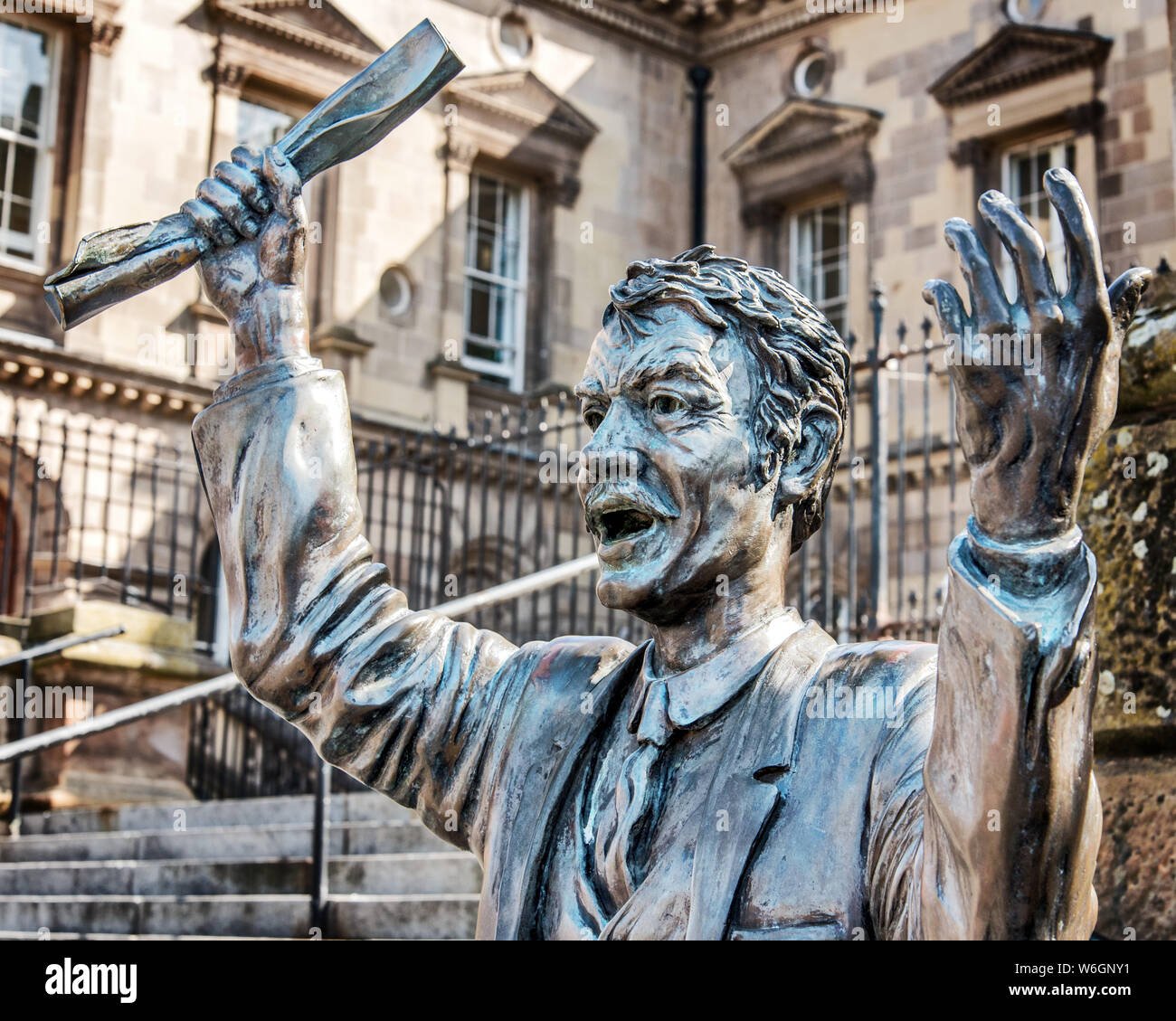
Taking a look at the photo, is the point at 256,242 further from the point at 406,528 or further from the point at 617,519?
the point at 406,528

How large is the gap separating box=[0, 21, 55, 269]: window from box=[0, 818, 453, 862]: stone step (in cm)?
859

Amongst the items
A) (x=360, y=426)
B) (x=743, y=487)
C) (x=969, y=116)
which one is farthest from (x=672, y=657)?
(x=969, y=116)

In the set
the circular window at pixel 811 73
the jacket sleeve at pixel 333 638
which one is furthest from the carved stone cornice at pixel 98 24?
the jacket sleeve at pixel 333 638

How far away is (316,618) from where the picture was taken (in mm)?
2545

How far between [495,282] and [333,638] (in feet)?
59.2

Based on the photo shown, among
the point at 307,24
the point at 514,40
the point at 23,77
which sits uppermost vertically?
the point at 514,40

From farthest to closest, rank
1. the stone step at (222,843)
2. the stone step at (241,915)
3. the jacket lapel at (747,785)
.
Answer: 1. the stone step at (222,843)
2. the stone step at (241,915)
3. the jacket lapel at (747,785)

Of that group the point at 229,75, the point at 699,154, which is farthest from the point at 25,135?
the point at 699,154

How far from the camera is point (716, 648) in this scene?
2375 millimetres

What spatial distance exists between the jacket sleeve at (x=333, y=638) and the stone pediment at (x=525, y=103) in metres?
17.4

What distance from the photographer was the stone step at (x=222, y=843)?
782 centimetres

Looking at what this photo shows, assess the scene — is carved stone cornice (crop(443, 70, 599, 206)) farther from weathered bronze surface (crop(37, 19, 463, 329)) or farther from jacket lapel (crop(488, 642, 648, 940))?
jacket lapel (crop(488, 642, 648, 940))

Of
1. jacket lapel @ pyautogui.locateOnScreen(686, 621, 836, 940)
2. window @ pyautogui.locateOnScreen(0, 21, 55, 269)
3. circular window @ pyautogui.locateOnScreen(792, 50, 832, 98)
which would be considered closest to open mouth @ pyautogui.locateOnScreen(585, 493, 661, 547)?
jacket lapel @ pyautogui.locateOnScreen(686, 621, 836, 940)

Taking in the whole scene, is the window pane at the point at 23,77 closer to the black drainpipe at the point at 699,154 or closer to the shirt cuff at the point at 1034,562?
the black drainpipe at the point at 699,154
